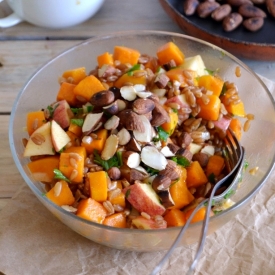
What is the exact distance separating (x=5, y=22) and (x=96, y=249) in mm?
883

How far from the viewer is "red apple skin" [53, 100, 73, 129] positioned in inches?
39.9

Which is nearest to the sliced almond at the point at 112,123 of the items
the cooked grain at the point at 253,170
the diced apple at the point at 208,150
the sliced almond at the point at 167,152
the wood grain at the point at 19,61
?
the sliced almond at the point at 167,152

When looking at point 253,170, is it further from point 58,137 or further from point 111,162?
point 58,137

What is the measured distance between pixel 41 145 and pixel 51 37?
0.64m

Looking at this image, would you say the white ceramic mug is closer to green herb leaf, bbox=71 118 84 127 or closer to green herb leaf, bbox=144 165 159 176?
green herb leaf, bbox=71 118 84 127

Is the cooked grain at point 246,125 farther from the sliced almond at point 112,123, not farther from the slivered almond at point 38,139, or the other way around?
the slivered almond at point 38,139

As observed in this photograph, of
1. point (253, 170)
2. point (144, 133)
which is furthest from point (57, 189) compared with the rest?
point (253, 170)

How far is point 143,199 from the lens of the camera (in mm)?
900

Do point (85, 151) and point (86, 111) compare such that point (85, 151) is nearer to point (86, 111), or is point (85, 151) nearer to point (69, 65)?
point (86, 111)

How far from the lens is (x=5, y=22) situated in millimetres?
1494

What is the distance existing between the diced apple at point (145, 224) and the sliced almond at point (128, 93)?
27 cm

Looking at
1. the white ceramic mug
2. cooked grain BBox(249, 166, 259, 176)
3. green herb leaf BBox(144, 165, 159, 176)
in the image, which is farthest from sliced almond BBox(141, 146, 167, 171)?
the white ceramic mug

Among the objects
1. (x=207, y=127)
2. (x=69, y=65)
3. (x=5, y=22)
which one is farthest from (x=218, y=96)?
(x=5, y=22)

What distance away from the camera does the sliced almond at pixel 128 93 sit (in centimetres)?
99
